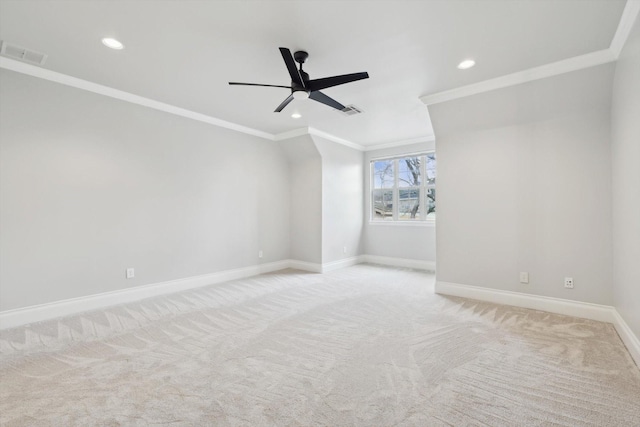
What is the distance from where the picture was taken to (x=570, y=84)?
9.75ft

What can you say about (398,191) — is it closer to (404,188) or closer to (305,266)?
(404,188)

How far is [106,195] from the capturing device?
350cm

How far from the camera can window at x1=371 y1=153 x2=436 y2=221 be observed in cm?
589

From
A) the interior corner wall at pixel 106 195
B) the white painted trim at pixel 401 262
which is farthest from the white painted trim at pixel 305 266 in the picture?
the white painted trim at pixel 401 262

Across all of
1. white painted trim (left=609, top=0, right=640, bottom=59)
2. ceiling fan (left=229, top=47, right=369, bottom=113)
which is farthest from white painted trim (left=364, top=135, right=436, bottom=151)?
ceiling fan (left=229, top=47, right=369, bottom=113)

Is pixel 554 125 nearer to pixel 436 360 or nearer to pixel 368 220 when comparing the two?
pixel 436 360

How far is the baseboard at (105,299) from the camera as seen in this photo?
114 inches

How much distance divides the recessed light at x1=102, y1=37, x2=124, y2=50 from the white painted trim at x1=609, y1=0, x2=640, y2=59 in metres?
3.99

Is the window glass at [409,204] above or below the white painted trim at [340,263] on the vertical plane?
above

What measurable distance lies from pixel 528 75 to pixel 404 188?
3.30m

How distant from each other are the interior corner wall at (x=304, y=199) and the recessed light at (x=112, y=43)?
120 inches

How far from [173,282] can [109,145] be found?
6.51 ft

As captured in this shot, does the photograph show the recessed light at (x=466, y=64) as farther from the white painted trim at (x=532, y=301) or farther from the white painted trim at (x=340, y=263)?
the white painted trim at (x=340, y=263)

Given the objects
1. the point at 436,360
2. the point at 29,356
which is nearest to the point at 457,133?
the point at 436,360
